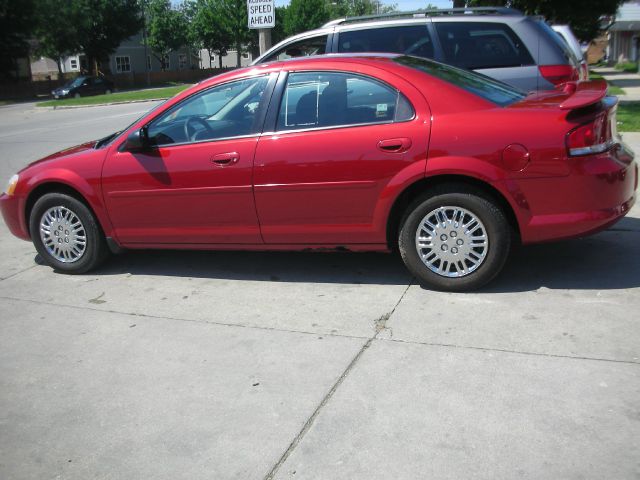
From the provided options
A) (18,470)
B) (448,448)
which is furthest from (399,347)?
(18,470)

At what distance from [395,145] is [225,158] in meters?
1.28

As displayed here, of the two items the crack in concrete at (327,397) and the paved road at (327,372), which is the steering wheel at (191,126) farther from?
the crack in concrete at (327,397)

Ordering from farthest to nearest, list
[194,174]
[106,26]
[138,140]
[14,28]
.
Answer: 1. [106,26]
2. [14,28]
3. [138,140]
4. [194,174]

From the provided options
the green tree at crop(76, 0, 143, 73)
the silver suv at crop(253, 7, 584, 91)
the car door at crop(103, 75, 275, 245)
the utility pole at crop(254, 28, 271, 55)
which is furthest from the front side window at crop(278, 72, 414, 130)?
the green tree at crop(76, 0, 143, 73)

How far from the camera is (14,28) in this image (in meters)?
46.1

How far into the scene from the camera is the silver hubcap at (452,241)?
15.1ft

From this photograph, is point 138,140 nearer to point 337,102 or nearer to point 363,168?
point 337,102

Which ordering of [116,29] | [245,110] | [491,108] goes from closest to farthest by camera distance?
[491,108], [245,110], [116,29]

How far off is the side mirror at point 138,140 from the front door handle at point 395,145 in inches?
74.3

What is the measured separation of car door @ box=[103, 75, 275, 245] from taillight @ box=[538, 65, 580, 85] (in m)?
3.60

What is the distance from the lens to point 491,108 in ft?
15.0

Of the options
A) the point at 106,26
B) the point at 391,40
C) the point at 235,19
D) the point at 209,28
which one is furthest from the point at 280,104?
the point at 209,28

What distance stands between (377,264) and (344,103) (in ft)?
4.63

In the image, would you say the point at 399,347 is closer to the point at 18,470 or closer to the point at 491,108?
the point at 491,108
